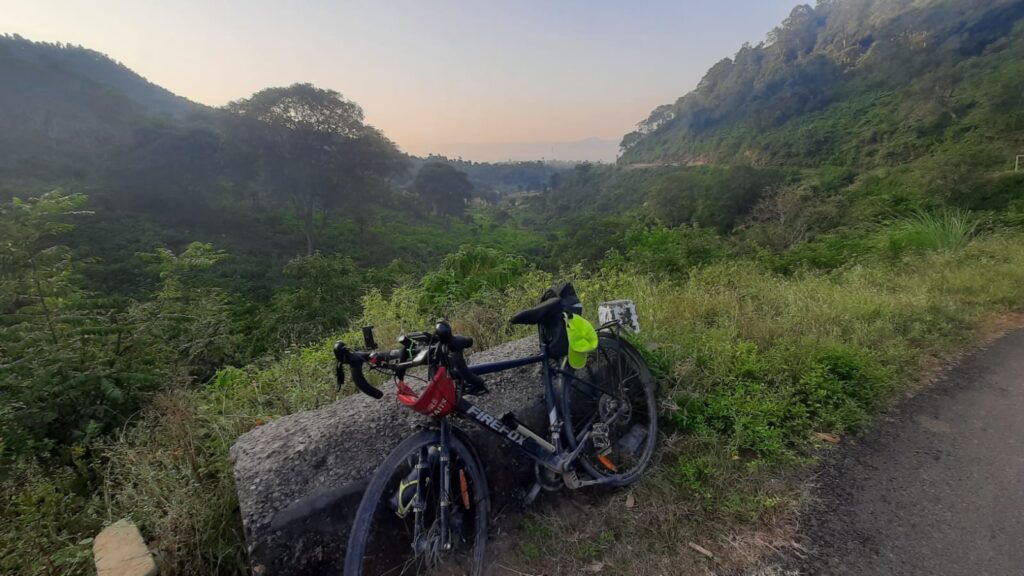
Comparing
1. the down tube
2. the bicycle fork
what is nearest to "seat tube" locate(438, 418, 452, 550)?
the bicycle fork

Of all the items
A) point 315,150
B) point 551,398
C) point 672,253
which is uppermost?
point 315,150

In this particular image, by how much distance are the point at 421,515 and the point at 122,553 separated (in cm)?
130

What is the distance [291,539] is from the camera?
1.80 m

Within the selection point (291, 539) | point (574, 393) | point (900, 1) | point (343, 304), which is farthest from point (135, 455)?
point (900, 1)

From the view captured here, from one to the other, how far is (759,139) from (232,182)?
5642 cm

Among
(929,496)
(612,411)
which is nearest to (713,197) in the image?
(929,496)

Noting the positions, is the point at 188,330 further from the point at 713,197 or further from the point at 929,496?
the point at 713,197

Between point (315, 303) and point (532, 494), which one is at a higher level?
point (532, 494)

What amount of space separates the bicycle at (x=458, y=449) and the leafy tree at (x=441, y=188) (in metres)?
51.8

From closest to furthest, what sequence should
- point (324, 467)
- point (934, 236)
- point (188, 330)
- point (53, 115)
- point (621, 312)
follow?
point (324, 467), point (621, 312), point (188, 330), point (934, 236), point (53, 115)

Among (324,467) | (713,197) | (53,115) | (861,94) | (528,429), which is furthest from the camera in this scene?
(861,94)

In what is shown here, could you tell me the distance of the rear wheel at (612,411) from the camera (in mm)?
2379

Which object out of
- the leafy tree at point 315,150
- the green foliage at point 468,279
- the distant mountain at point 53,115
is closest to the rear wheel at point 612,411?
the green foliage at point 468,279

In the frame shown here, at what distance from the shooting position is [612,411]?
2.60 metres
